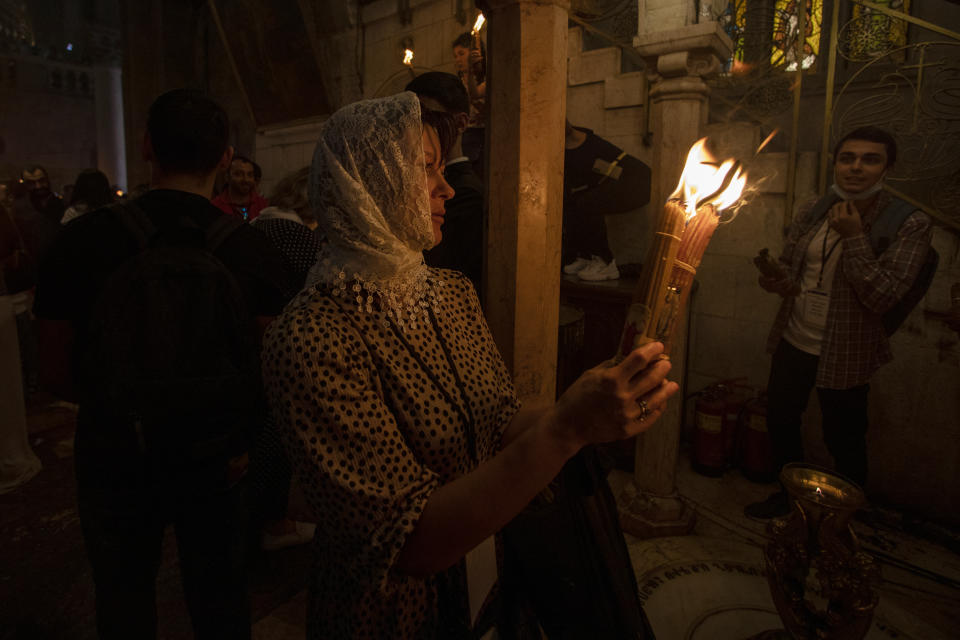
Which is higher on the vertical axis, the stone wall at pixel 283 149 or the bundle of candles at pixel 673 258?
the stone wall at pixel 283 149

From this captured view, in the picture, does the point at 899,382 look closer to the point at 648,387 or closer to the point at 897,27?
the point at 648,387

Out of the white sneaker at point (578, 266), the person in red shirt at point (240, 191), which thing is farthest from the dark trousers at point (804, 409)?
the person in red shirt at point (240, 191)

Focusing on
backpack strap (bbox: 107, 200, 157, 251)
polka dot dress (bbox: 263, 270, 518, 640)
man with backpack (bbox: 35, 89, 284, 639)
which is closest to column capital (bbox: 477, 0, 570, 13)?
man with backpack (bbox: 35, 89, 284, 639)

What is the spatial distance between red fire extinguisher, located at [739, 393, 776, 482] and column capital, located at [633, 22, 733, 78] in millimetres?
2385

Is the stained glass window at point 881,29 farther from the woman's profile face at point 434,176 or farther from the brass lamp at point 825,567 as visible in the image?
the woman's profile face at point 434,176

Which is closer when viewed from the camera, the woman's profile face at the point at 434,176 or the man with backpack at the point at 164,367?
the woman's profile face at the point at 434,176

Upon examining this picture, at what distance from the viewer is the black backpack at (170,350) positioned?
4.94 feet

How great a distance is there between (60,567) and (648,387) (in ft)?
11.9

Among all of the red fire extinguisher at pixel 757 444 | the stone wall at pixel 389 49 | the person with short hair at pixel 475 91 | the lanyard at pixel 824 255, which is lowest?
the red fire extinguisher at pixel 757 444

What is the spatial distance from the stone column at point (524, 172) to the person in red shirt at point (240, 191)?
106 inches

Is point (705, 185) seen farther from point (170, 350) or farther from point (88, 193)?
point (88, 193)

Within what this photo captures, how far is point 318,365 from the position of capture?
1.07m

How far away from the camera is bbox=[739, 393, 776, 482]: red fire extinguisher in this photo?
13.2 ft

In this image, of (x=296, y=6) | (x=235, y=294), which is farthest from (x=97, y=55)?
(x=235, y=294)
